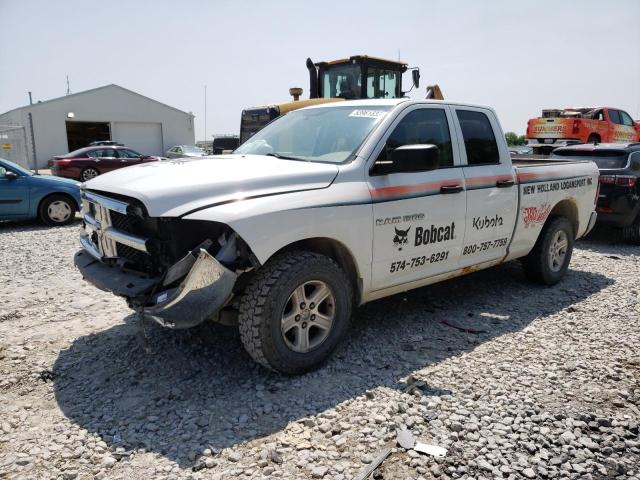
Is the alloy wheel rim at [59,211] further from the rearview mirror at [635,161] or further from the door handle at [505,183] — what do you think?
the rearview mirror at [635,161]

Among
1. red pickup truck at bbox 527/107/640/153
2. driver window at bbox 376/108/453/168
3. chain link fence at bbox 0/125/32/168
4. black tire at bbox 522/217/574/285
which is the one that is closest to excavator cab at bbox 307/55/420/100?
black tire at bbox 522/217/574/285

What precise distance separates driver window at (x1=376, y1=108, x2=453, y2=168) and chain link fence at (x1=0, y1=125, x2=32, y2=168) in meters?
17.9

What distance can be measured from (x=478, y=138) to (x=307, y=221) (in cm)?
229

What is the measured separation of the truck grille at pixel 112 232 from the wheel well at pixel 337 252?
104 cm

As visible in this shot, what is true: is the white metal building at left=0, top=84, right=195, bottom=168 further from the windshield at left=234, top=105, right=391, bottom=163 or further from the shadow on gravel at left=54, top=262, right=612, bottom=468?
the shadow on gravel at left=54, top=262, right=612, bottom=468

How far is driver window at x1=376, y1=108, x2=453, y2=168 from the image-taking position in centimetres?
393

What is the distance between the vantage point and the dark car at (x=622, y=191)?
310 inches

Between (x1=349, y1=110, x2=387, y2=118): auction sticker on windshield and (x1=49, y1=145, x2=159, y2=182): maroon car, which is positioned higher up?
(x1=349, y1=110, x2=387, y2=118): auction sticker on windshield

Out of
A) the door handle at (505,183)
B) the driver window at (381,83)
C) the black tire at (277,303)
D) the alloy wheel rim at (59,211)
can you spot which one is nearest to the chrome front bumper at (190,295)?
the black tire at (277,303)

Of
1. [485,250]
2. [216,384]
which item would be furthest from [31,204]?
[485,250]

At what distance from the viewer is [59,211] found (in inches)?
381

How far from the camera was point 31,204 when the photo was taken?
9359mm

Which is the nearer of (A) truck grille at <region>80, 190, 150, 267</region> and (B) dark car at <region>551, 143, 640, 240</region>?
(A) truck grille at <region>80, 190, 150, 267</region>

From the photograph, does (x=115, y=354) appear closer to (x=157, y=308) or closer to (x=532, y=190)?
(x=157, y=308)
